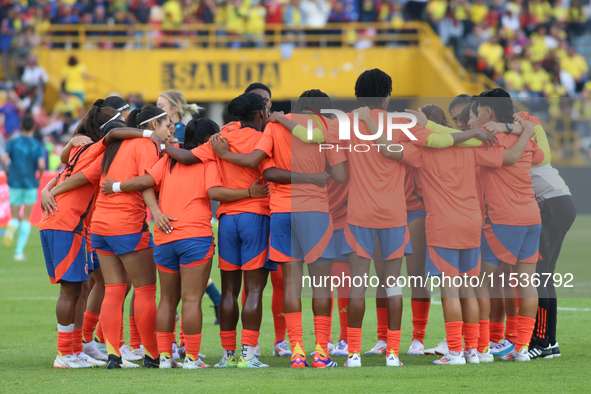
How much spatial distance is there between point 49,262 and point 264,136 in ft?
6.62

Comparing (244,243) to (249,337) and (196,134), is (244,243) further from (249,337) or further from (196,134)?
(196,134)

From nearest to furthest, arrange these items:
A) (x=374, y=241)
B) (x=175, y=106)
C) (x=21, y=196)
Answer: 1. (x=374, y=241)
2. (x=175, y=106)
3. (x=21, y=196)

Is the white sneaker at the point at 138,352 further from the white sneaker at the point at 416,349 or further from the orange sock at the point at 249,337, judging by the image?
the white sneaker at the point at 416,349

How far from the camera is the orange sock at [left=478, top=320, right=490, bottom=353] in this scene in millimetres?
6434

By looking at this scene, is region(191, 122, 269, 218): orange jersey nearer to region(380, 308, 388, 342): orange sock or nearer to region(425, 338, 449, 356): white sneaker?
region(380, 308, 388, 342): orange sock

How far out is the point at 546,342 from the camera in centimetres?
662

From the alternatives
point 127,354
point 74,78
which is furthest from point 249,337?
point 74,78

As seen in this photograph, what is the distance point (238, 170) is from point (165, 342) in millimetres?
1447

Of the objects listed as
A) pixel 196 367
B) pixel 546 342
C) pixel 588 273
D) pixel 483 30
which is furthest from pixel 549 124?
pixel 196 367

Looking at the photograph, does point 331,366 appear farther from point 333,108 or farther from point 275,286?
point 333,108

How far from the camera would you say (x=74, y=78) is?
23.3 meters

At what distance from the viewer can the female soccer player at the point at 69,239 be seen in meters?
6.29

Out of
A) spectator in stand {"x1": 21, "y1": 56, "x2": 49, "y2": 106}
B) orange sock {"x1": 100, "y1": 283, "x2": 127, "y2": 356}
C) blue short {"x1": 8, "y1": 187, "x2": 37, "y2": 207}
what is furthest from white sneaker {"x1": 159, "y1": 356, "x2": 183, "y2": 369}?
spectator in stand {"x1": 21, "y1": 56, "x2": 49, "y2": 106}

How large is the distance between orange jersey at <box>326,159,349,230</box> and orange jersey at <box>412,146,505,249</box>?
0.69 m
